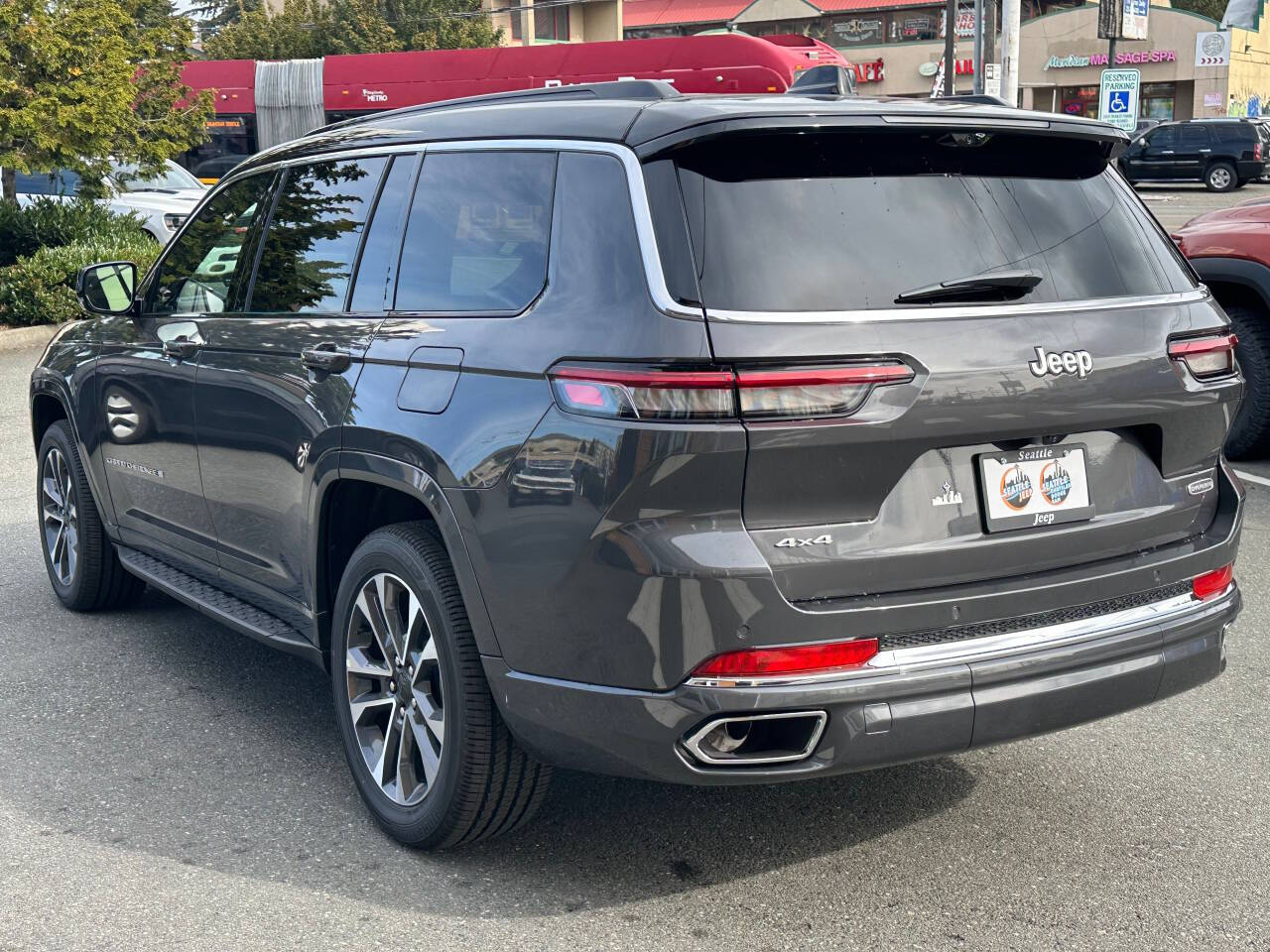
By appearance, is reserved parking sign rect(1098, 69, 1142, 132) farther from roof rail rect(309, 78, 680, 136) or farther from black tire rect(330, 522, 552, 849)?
black tire rect(330, 522, 552, 849)

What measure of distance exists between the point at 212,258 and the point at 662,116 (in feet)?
7.40

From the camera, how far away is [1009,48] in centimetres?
2973

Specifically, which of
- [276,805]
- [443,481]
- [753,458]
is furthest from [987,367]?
[276,805]

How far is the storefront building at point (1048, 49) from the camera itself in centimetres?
5781

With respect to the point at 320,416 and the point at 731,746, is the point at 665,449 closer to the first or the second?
the point at 731,746

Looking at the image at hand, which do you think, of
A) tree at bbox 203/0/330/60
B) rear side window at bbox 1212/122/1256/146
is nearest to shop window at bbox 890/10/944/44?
tree at bbox 203/0/330/60

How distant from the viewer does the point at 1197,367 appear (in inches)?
138

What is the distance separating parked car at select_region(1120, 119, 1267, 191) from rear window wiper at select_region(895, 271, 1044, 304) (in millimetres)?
38088

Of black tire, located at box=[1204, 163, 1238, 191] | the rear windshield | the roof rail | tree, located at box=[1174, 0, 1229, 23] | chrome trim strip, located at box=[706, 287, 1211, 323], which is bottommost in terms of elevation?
black tire, located at box=[1204, 163, 1238, 191]

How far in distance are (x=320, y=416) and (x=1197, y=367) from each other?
2232 millimetres

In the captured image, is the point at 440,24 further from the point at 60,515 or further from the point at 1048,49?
the point at 60,515

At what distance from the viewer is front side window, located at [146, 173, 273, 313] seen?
15.5ft

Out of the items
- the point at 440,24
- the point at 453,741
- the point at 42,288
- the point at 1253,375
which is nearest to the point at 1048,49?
the point at 440,24

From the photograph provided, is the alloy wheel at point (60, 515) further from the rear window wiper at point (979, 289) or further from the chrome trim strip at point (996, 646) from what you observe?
the rear window wiper at point (979, 289)
